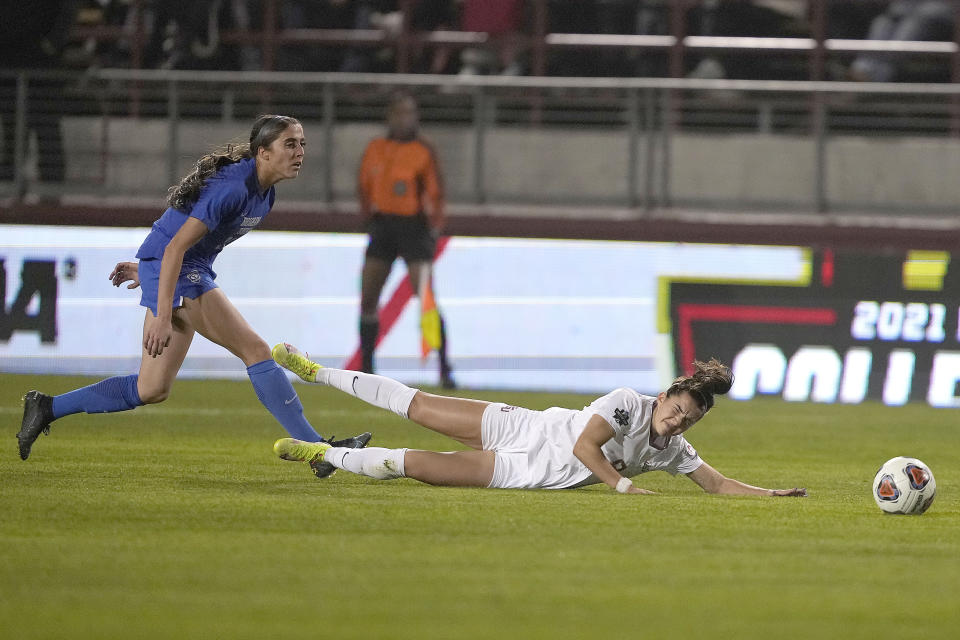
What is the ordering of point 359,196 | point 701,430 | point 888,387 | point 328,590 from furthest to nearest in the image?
point 359,196 < point 888,387 < point 701,430 < point 328,590

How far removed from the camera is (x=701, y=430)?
11836mm

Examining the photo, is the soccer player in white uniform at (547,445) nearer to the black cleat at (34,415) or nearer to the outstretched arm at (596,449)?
the outstretched arm at (596,449)

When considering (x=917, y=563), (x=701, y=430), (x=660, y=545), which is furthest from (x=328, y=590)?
(x=701, y=430)

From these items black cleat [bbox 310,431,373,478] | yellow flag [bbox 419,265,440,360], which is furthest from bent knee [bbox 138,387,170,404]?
yellow flag [bbox 419,265,440,360]

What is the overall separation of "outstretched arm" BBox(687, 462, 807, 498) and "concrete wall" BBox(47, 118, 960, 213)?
8.06 m

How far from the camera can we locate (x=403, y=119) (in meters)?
14.5

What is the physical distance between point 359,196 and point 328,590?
32.3ft

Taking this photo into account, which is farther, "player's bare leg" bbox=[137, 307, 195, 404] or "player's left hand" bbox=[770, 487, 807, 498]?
"player's bare leg" bbox=[137, 307, 195, 404]

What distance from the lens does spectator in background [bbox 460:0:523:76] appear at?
57.1ft

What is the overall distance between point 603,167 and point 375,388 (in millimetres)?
8434

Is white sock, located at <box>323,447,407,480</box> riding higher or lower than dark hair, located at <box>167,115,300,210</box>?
lower

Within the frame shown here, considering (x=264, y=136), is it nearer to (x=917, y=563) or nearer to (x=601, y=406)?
(x=601, y=406)

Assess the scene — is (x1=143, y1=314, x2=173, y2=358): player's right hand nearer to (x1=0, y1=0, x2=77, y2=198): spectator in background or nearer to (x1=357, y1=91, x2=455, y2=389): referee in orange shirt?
(x1=357, y1=91, x2=455, y2=389): referee in orange shirt

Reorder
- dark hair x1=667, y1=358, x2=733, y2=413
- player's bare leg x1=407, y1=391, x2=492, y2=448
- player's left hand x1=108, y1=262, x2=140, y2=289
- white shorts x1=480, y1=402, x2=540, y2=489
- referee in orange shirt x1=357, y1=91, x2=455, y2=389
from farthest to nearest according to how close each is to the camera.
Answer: referee in orange shirt x1=357, y1=91, x2=455, y2=389, player's left hand x1=108, y1=262, x2=140, y2=289, player's bare leg x1=407, y1=391, x2=492, y2=448, white shorts x1=480, y1=402, x2=540, y2=489, dark hair x1=667, y1=358, x2=733, y2=413
